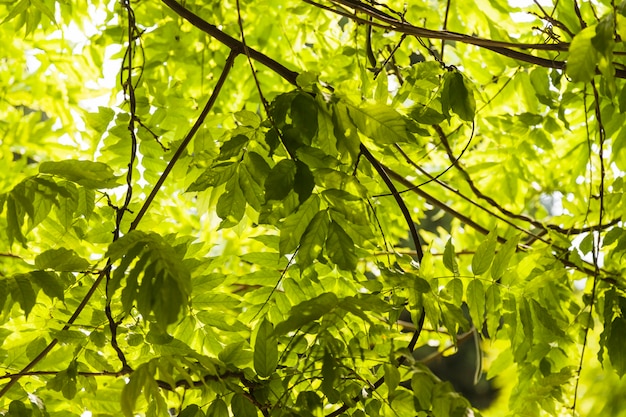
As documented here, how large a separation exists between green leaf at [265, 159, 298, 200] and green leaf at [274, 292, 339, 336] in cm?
22

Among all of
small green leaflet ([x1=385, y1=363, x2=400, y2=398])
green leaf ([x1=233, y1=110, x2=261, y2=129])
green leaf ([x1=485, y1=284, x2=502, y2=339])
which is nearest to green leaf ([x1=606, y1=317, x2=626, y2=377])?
green leaf ([x1=485, y1=284, x2=502, y2=339])

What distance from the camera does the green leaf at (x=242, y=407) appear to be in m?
1.47

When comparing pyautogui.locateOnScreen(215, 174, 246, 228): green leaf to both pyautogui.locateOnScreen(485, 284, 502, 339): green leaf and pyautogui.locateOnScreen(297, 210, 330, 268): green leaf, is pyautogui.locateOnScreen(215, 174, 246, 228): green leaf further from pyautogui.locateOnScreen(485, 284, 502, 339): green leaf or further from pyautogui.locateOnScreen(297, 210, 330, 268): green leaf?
pyautogui.locateOnScreen(485, 284, 502, 339): green leaf

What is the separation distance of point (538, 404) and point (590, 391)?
0.66 meters

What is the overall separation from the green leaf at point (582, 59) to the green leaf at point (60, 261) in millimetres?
1087

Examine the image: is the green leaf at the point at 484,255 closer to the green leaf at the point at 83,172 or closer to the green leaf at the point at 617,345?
the green leaf at the point at 617,345

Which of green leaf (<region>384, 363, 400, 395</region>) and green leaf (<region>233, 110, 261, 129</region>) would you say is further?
green leaf (<region>233, 110, 261, 129</region>)

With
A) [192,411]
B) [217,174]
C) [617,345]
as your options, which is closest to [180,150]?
[217,174]

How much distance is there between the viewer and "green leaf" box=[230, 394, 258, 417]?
147 cm

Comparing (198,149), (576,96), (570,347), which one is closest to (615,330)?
(570,347)

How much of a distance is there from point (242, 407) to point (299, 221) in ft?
1.36

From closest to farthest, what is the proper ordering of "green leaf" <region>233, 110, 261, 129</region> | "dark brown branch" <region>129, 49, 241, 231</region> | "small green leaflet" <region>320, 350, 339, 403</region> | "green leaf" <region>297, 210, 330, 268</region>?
1. "small green leaflet" <region>320, 350, 339, 403</region>
2. "green leaf" <region>297, 210, 330, 268</region>
3. "green leaf" <region>233, 110, 261, 129</region>
4. "dark brown branch" <region>129, 49, 241, 231</region>

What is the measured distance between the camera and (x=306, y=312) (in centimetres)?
129

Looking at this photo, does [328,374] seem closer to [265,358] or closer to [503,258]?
[265,358]
